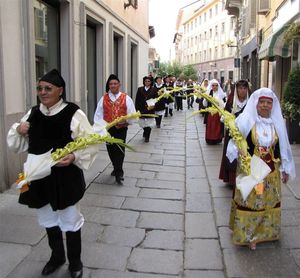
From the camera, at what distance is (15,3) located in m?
6.26

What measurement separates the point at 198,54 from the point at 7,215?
6556 cm

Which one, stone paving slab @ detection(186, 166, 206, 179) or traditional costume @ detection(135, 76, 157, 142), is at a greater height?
traditional costume @ detection(135, 76, 157, 142)

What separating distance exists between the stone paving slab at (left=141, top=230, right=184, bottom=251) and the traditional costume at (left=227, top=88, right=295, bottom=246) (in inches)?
23.0

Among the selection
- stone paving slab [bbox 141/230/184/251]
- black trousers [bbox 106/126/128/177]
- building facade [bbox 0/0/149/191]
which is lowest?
stone paving slab [bbox 141/230/184/251]

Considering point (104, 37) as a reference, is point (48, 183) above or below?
below

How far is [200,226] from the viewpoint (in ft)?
16.0

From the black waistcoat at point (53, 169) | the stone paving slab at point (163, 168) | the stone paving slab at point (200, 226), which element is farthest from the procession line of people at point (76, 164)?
the stone paving slab at point (163, 168)

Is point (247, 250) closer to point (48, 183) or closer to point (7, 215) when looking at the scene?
point (48, 183)

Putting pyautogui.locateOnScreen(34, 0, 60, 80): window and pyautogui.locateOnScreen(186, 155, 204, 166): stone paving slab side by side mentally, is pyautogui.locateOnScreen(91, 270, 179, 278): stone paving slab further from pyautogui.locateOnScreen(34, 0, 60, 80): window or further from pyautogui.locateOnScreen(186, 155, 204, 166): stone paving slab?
pyautogui.locateOnScreen(34, 0, 60, 80): window

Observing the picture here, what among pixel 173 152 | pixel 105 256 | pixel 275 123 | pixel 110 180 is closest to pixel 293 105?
pixel 173 152

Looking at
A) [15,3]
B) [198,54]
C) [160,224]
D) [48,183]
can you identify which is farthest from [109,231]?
[198,54]

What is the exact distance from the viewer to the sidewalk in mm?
3795

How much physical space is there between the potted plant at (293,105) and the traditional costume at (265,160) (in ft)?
18.5

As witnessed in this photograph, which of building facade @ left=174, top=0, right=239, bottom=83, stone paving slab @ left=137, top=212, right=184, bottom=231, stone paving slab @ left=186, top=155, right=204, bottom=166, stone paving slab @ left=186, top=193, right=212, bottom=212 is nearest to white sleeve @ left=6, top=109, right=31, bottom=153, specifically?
stone paving slab @ left=137, top=212, right=184, bottom=231
